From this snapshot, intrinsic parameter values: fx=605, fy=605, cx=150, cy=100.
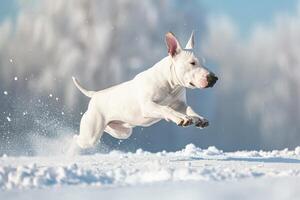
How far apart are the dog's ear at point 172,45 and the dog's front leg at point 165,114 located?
0.63 meters

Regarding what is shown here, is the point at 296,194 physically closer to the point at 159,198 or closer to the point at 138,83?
the point at 159,198

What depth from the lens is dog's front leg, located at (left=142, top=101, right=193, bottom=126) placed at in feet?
21.0

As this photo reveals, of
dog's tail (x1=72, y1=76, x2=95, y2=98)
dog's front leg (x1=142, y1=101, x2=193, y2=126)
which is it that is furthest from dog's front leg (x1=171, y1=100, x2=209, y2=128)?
dog's tail (x1=72, y1=76, x2=95, y2=98)

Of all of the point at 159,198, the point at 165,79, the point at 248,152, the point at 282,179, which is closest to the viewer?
the point at 159,198

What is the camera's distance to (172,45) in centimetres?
693

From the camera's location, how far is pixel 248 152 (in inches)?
340

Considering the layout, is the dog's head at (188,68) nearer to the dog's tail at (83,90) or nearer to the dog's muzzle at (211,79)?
the dog's muzzle at (211,79)

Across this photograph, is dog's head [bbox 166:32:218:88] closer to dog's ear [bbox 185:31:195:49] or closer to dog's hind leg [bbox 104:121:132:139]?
dog's ear [bbox 185:31:195:49]

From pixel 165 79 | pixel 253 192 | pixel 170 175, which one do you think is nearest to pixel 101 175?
pixel 170 175

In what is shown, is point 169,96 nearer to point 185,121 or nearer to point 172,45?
point 172,45

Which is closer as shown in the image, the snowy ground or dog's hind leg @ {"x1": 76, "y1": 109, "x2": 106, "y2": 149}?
the snowy ground

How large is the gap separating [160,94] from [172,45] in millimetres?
578

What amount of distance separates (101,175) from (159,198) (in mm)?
1155

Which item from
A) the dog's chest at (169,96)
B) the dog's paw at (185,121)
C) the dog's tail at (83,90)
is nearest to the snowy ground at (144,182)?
the dog's paw at (185,121)
